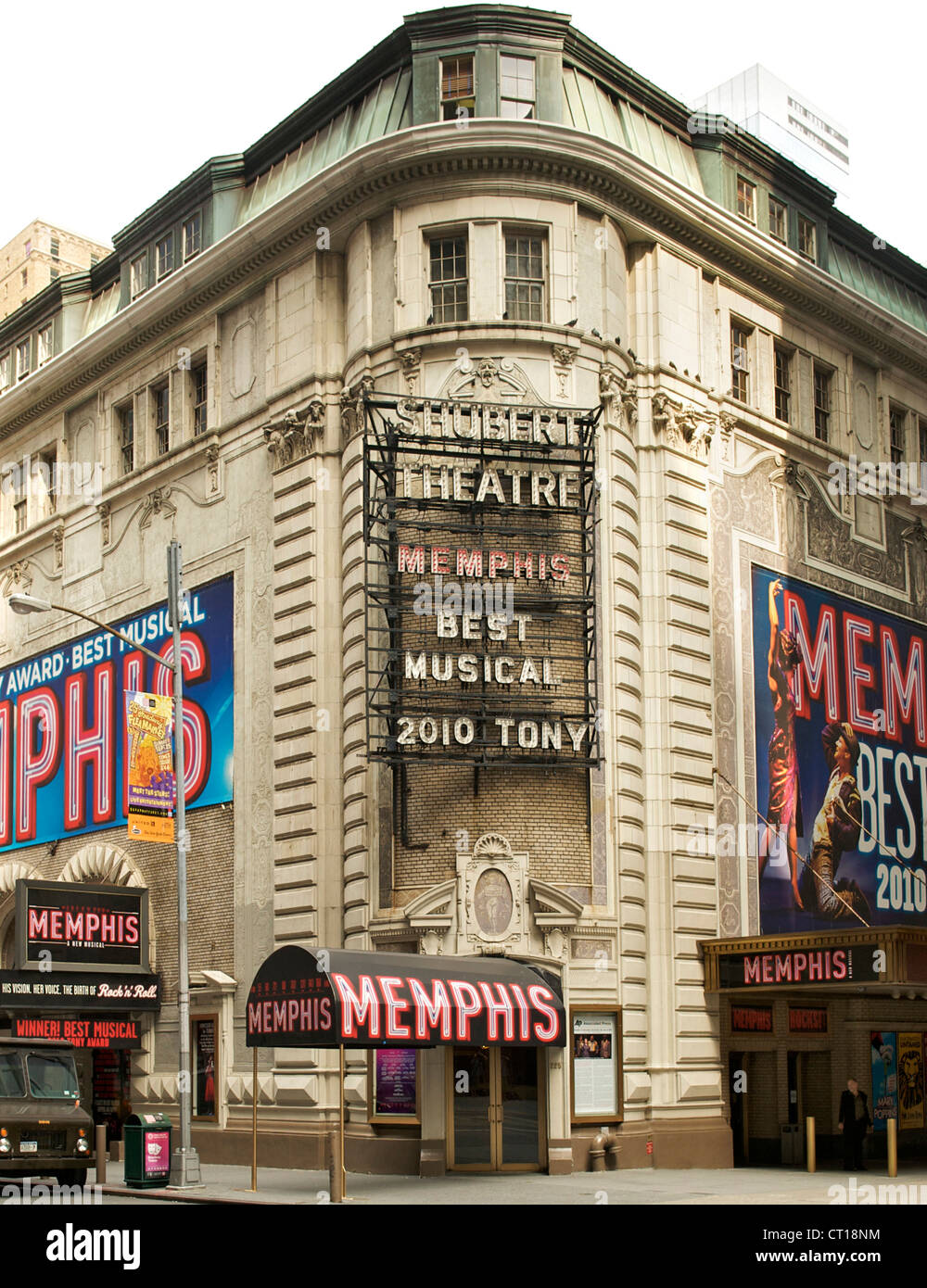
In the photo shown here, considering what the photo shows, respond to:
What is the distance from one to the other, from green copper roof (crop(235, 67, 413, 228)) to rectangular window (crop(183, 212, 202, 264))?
3.95 feet

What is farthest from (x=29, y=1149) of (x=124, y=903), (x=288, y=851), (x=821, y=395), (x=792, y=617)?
(x=821, y=395)

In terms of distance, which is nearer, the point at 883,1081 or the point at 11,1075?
the point at 11,1075

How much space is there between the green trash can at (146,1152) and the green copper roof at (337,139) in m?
19.7

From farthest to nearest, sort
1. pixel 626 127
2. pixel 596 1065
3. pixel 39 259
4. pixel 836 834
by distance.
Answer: pixel 39 259, pixel 836 834, pixel 626 127, pixel 596 1065

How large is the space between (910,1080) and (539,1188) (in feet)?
49.0

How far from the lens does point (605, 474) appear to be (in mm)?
32438

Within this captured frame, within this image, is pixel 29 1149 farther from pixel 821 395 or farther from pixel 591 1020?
pixel 821 395

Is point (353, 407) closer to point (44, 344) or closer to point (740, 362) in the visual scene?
point (740, 362)

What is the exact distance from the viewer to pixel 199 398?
39.1 meters

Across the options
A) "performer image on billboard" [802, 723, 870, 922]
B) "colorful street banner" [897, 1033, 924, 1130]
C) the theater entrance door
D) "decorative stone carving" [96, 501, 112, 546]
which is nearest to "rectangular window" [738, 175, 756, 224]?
"performer image on billboard" [802, 723, 870, 922]

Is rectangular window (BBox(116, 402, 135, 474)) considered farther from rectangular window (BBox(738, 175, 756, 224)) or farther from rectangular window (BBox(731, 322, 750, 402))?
rectangular window (BBox(738, 175, 756, 224))

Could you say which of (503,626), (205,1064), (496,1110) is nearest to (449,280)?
(503,626)
